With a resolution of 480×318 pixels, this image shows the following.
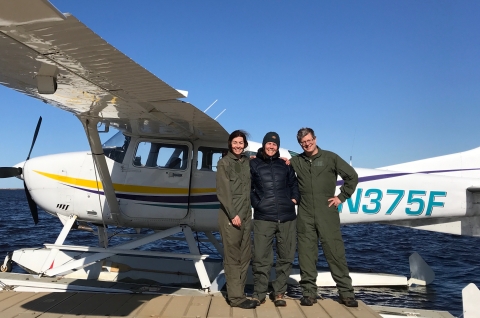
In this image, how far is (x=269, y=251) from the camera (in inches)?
168

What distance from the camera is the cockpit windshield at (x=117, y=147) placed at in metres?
6.50

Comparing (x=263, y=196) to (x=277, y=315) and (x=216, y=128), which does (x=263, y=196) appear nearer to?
(x=277, y=315)

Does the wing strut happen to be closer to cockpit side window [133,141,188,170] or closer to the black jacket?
cockpit side window [133,141,188,170]

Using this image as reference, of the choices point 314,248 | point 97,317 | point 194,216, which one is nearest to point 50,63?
point 97,317

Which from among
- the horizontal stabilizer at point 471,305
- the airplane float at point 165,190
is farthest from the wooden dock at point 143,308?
the airplane float at point 165,190

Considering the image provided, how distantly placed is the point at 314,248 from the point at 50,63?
3102 millimetres

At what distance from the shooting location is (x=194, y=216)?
6406 mm

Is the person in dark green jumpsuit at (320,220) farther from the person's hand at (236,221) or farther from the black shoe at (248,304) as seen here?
the person's hand at (236,221)

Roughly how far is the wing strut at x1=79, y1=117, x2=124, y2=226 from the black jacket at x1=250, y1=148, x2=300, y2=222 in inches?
95.3

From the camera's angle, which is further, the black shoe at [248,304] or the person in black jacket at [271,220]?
the person in black jacket at [271,220]

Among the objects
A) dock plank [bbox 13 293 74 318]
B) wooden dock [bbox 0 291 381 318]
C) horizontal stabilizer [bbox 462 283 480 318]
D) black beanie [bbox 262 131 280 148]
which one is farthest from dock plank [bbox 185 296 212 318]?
horizontal stabilizer [bbox 462 283 480 318]

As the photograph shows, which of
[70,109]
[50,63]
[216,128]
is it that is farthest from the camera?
[216,128]

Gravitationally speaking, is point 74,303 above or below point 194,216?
below

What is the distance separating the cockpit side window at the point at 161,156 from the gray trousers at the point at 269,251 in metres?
2.50
